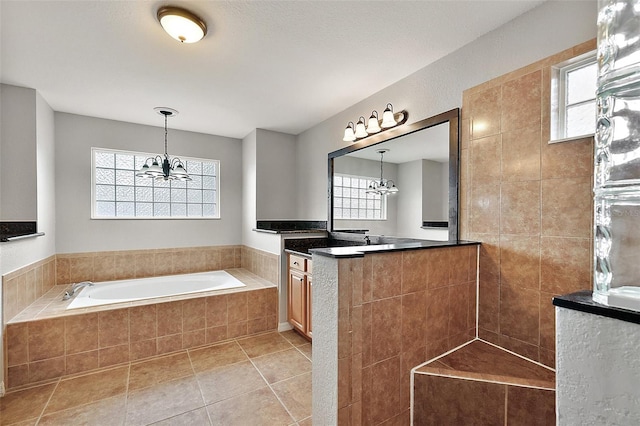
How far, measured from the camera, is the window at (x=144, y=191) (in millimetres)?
3637

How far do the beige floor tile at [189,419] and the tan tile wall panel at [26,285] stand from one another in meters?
1.60

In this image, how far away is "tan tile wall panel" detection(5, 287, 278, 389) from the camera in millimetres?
2244

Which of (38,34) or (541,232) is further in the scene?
(38,34)

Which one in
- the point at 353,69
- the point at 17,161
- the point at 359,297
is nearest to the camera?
the point at 359,297

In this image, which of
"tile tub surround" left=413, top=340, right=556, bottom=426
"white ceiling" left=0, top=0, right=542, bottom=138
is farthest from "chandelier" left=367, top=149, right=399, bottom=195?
"tile tub surround" left=413, top=340, right=556, bottom=426

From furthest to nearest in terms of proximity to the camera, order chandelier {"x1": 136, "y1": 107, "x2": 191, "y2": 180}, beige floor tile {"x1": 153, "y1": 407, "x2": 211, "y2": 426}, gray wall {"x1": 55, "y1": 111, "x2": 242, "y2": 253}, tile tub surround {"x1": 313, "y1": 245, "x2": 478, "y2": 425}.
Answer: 1. gray wall {"x1": 55, "y1": 111, "x2": 242, "y2": 253}
2. chandelier {"x1": 136, "y1": 107, "x2": 191, "y2": 180}
3. beige floor tile {"x1": 153, "y1": 407, "x2": 211, "y2": 426}
4. tile tub surround {"x1": 313, "y1": 245, "x2": 478, "y2": 425}

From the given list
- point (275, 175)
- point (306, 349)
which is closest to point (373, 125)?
point (275, 175)

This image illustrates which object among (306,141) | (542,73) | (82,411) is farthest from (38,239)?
(542,73)

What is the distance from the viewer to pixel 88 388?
2.17 metres

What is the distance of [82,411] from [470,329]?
2662 mm

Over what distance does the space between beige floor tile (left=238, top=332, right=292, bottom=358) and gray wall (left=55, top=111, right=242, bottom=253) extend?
1745mm

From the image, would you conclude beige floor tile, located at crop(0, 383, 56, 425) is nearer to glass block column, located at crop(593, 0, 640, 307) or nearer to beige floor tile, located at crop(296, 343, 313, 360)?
beige floor tile, located at crop(296, 343, 313, 360)

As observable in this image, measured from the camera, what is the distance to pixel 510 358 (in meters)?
1.68

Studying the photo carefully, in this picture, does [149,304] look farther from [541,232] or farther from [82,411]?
[541,232]
